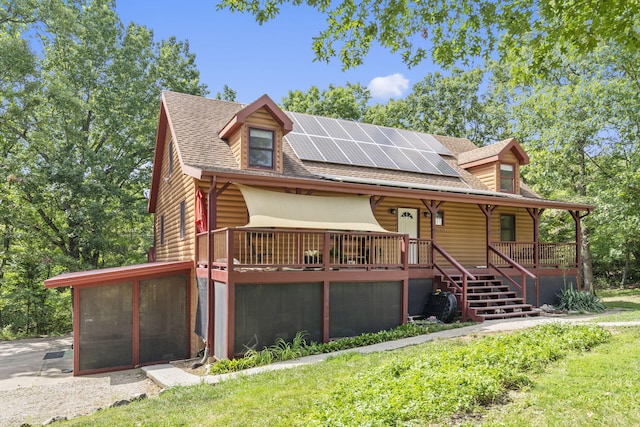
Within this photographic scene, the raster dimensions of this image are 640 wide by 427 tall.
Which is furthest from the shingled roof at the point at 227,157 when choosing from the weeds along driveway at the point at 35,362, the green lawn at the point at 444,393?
the weeds along driveway at the point at 35,362

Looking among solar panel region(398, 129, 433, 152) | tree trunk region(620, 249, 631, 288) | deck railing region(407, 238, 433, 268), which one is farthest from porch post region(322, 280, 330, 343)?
tree trunk region(620, 249, 631, 288)

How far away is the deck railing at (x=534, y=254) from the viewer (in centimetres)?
1531

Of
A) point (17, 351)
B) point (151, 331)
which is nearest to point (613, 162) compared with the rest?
point (151, 331)

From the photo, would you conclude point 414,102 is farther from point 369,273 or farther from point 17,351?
point 17,351

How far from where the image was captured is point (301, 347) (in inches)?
369

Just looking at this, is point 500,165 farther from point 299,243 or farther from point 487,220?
point 299,243

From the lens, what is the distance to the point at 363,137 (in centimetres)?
1661

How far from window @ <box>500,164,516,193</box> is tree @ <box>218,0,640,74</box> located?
10.1 meters

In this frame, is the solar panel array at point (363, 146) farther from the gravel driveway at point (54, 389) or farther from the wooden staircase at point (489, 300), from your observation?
the gravel driveway at point (54, 389)

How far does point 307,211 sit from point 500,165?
30.9ft

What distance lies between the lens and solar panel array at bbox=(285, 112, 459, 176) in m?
14.5

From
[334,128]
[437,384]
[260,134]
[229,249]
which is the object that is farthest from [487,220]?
[437,384]

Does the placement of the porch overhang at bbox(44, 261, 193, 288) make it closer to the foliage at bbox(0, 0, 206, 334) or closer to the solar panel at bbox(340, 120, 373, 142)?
the solar panel at bbox(340, 120, 373, 142)

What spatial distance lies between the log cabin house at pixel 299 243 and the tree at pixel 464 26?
4.00 meters
